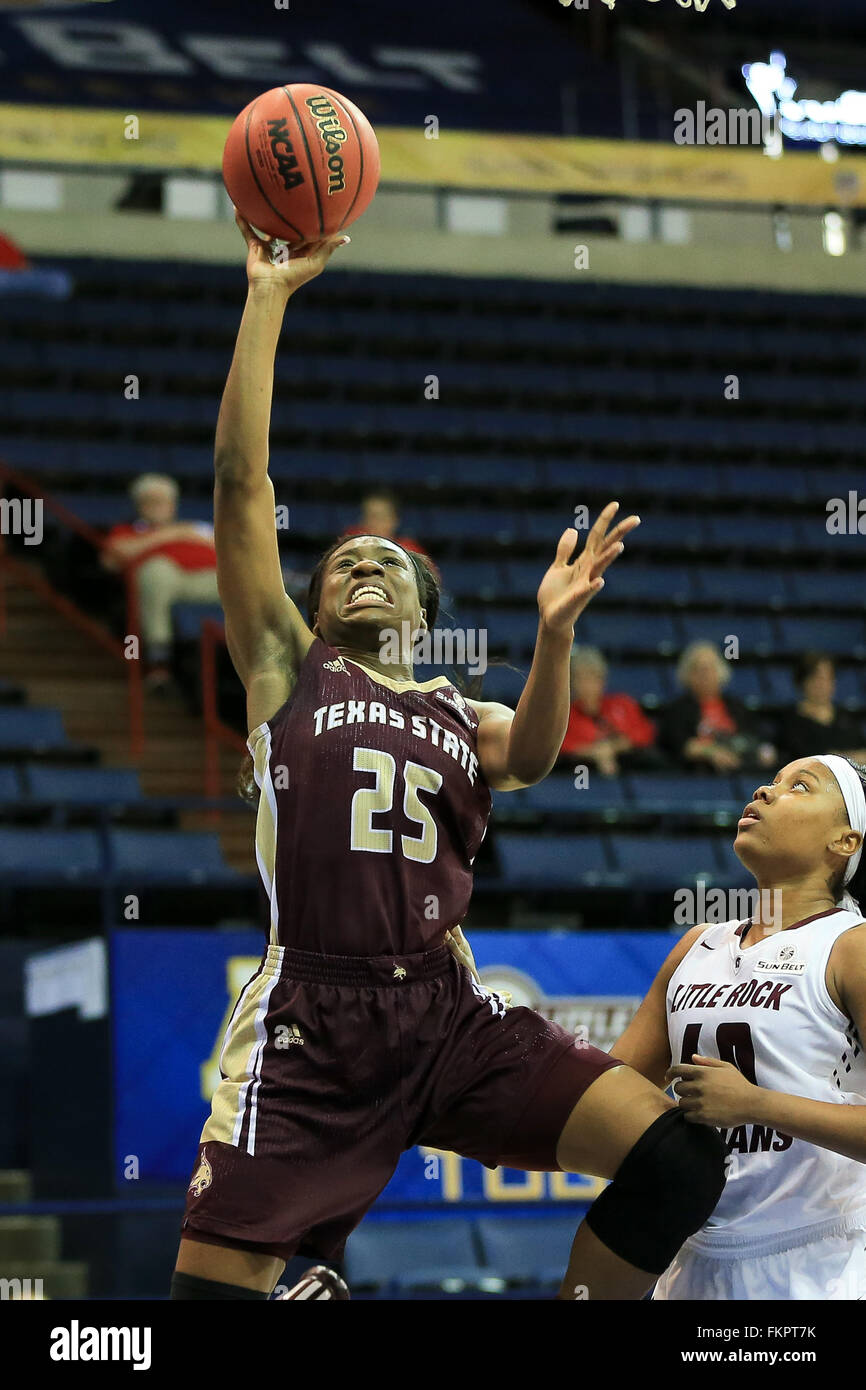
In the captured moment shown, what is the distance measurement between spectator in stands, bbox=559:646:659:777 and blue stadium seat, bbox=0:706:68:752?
246 centimetres

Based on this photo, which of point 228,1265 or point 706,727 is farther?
point 706,727

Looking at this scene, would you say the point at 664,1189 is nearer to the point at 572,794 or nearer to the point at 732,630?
the point at 572,794

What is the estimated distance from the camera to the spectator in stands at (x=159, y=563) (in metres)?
9.37

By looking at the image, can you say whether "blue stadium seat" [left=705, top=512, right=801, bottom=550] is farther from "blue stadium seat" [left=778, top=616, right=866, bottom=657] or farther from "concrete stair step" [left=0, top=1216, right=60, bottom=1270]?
"concrete stair step" [left=0, top=1216, right=60, bottom=1270]

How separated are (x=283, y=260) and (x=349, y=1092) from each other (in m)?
1.68

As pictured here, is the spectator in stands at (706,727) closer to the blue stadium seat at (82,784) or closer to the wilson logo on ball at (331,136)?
the blue stadium seat at (82,784)

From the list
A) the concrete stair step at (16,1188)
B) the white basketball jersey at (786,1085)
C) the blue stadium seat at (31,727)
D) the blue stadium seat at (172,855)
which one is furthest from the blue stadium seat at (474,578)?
the white basketball jersey at (786,1085)

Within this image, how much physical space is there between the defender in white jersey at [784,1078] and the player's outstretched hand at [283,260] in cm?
144

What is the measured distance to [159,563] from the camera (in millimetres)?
9375

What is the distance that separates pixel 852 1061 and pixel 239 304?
1078cm

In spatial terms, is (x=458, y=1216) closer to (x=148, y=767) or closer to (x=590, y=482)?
(x=148, y=767)

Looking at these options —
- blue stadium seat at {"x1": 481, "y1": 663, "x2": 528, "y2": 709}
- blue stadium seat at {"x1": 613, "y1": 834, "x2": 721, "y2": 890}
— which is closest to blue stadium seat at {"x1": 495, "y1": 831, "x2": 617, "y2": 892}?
blue stadium seat at {"x1": 613, "y1": 834, "x2": 721, "y2": 890}

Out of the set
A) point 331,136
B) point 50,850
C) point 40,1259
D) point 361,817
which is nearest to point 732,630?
point 50,850

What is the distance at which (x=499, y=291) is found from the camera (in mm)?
14258
